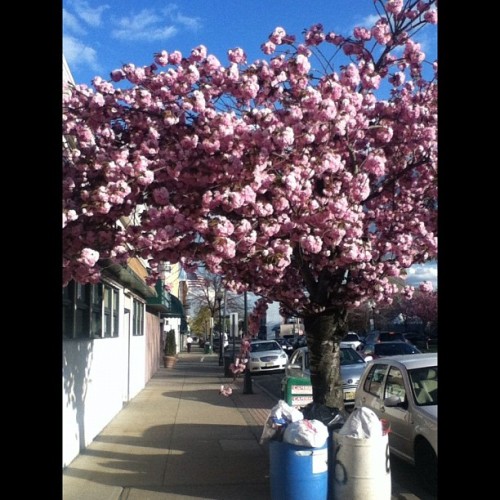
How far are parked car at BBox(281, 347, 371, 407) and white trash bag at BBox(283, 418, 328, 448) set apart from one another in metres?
7.23

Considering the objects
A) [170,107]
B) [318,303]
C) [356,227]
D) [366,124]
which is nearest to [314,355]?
[318,303]

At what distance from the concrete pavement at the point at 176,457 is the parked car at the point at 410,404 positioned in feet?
1.53

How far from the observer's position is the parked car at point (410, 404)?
7461 millimetres

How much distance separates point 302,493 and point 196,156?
3325 mm

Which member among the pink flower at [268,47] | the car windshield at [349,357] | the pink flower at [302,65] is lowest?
the car windshield at [349,357]

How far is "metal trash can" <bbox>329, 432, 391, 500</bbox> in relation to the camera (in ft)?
21.4

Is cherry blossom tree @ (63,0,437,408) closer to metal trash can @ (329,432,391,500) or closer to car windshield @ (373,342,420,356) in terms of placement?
metal trash can @ (329,432,391,500)

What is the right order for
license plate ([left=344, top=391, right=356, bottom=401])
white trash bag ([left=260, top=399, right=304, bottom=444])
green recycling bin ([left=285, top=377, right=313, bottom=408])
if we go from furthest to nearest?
license plate ([left=344, top=391, right=356, bottom=401]), green recycling bin ([left=285, top=377, right=313, bottom=408]), white trash bag ([left=260, top=399, right=304, bottom=444])

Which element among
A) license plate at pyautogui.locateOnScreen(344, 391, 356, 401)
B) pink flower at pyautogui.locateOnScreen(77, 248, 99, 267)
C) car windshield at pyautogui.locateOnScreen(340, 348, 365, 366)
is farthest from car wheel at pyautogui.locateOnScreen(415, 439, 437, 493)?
car windshield at pyautogui.locateOnScreen(340, 348, 365, 366)

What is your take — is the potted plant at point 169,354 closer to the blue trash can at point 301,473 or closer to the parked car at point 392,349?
the parked car at point 392,349

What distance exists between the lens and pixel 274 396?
1897 cm

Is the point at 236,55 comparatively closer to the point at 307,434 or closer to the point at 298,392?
the point at 307,434

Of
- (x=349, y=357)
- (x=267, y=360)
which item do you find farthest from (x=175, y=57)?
(x=267, y=360)

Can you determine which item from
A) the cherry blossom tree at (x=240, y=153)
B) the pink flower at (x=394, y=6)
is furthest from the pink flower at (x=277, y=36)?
the pink flower at (x=394, y=6)
